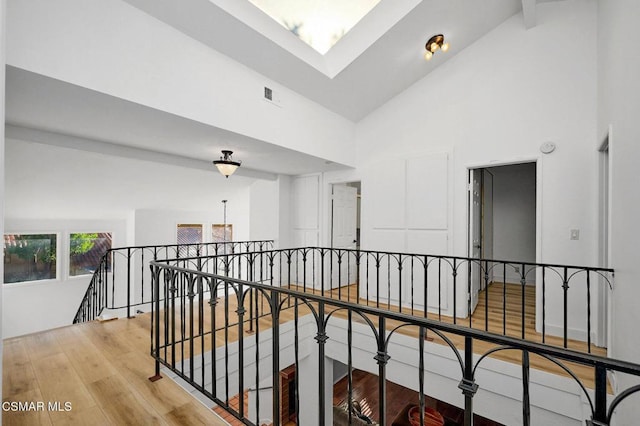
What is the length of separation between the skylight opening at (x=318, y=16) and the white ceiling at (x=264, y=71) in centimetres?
15

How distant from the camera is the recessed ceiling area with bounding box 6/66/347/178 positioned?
93.3 inches

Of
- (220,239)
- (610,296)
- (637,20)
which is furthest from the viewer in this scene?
(220,239)

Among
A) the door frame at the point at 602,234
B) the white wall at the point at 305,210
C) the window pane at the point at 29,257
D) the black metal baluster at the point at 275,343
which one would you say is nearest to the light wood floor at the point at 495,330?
the door frame at the point at 602,234

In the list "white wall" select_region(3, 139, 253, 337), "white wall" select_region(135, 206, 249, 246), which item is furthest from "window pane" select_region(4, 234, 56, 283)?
"white wall" select_region(135, 206, 249, 246)

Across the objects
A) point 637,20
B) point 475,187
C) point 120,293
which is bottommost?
point 120,293

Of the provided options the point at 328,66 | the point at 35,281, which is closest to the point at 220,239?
the point at 35,281

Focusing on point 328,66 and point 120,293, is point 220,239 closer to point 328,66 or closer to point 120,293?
point 120,293

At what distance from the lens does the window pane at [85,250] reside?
6.46 m

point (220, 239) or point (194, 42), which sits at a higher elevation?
point (194, 42)

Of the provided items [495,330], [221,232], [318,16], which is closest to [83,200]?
[221,232]

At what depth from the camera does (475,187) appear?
15.1 feet

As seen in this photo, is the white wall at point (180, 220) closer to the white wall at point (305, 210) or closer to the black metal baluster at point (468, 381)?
the white wall at point (305, 210)

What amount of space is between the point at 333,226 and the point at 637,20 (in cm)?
455

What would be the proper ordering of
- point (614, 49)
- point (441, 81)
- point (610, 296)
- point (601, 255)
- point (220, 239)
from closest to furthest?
1. point (614, 49)
2. point (610, 296)
3. point (601, 255)
4. point (441, 81)
5. point (220, 239)
